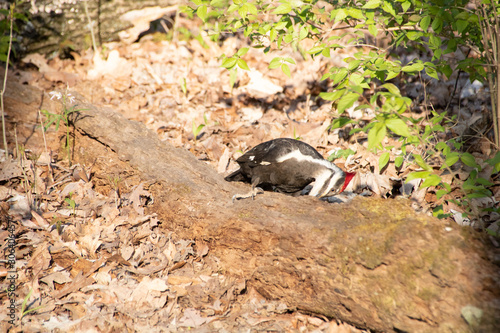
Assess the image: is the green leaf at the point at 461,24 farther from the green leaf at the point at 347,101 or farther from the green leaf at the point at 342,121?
the green leaf at the point at 347,101

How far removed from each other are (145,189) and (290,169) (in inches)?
54.7

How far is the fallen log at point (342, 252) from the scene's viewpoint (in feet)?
6.37

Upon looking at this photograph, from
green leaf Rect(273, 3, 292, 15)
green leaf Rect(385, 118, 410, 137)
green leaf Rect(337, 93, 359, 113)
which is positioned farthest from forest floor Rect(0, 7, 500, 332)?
green leaf Rect(273, 3, 292, 15)

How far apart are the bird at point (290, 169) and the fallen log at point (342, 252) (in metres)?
0.46

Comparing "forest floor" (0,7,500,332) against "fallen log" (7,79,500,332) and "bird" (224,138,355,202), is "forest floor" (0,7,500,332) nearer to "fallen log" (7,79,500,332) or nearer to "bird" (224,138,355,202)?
"fallen log" (7,79,500,332)

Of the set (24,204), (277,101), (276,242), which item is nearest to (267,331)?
(276,242)

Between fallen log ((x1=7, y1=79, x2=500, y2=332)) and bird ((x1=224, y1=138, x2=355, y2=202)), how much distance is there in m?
0.46

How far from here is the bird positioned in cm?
337

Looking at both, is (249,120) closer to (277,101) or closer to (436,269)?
(277,101)

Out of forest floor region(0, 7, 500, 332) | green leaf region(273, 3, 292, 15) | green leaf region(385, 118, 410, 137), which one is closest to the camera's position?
green leaf region(385, 118, 410, 137)

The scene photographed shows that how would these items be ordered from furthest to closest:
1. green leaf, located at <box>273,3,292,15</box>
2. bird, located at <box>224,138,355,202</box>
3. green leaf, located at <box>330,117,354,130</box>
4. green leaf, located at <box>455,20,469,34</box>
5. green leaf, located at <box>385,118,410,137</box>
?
bird, located at <box>224,138,355,202</box> → green leaf, located at <box>273,3,292,15</box> → green leaf, located at <box>455,20,469,34</box> → green leaf, located at <box>330,117,354,130</box> → green leaf, located at <box>385,118,410,137</box>

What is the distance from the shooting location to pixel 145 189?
325 cm

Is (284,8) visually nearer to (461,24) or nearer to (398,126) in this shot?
(461,24)

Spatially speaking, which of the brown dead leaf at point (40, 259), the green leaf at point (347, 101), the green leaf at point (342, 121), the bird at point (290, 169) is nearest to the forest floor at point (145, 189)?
the brown dead leaf at point (40, 259)
